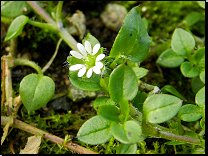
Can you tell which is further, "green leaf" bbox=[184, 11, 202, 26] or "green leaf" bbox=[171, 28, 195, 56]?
"green leaf" bbox=[184, 11, 202, 26]

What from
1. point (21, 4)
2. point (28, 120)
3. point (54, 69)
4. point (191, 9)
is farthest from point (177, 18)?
point (28, 120)

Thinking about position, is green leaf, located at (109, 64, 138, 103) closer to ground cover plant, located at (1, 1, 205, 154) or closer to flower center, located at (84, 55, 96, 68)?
ground cover plant, located at (1, 1, 205, 154)

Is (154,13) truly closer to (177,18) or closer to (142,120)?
(177,18)

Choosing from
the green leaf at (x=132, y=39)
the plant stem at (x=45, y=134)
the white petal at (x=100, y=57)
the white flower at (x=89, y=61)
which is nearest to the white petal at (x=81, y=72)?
the white flower at (x=89, y=61)

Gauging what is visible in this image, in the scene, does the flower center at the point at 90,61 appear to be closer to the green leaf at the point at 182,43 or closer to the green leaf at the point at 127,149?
the green leaf at the point at 127,149

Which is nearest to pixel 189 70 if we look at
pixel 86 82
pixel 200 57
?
pixel 200 57

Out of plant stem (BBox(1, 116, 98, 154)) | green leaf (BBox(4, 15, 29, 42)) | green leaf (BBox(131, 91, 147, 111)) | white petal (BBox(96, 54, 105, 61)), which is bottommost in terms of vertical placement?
plant stem (BBox(1, 116, 98, 154))

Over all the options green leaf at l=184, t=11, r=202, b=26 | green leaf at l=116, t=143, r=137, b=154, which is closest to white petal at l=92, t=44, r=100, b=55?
green leaf at l=116, t=143, r=137, b=154
